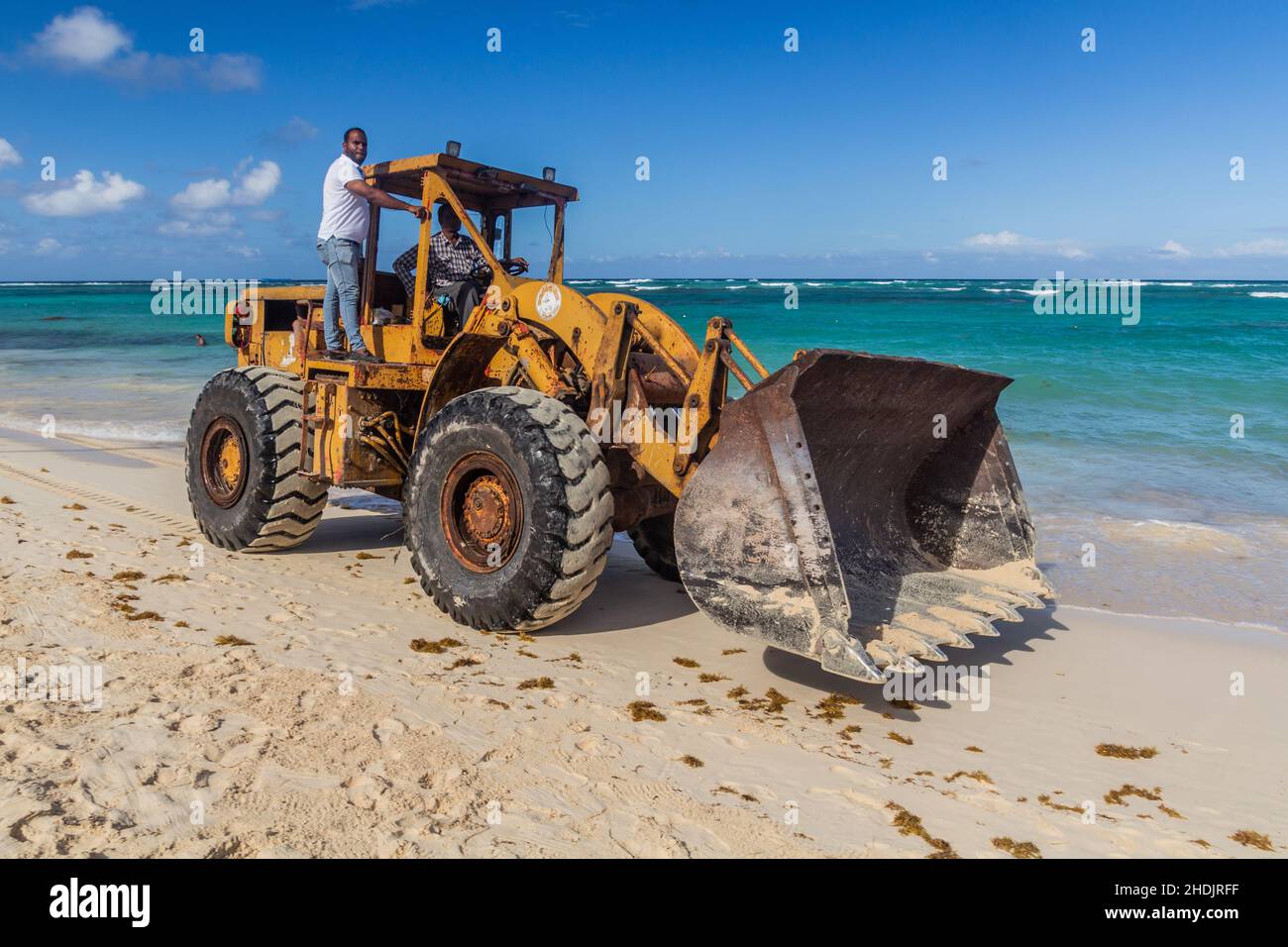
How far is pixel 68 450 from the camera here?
11.9 metres

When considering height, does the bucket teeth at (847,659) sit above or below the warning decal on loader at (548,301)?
below

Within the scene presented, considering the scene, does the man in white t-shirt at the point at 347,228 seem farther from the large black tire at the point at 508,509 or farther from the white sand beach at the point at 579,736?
the white sand beach at the point at 579,736

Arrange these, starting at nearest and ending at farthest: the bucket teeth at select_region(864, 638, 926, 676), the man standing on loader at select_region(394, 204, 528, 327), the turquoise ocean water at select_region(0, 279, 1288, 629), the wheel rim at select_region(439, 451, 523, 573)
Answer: the bucket teeth at select_region(864, 638, 926, 676) < the wheel rim at select_region(439, 451, 523, 573) < the man standing on loader at select_region(394, 204, 528, 327) < the turquoise ocean water at select_region(0, 279, 1288, 629)

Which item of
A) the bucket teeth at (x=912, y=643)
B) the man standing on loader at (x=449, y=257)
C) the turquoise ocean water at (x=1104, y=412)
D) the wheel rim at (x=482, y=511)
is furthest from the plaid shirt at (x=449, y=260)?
the turquoise ocean water at (x=1104, y=412)

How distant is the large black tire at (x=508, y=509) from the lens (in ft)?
16.0

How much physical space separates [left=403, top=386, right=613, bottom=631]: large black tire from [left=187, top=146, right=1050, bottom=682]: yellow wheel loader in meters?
0.01

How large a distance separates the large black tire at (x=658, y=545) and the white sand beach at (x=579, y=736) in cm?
53

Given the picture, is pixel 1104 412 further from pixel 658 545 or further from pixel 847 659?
pixel 847 659

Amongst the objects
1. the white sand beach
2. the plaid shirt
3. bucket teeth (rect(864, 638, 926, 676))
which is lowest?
the white sand beach

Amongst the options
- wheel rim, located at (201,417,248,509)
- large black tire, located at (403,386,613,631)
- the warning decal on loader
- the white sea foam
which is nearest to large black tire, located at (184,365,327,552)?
wheel rim, located at (201,417,248,509)

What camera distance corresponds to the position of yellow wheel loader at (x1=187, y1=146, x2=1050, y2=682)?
14.3ft

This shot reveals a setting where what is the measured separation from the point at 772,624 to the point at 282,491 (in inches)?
155

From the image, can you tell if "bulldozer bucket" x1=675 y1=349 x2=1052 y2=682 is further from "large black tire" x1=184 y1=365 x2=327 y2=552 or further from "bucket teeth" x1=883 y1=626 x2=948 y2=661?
"large black tire" x1=184 y1=365 x2=327 y2=552

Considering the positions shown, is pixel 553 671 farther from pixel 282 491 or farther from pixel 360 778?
pixel 282 491
